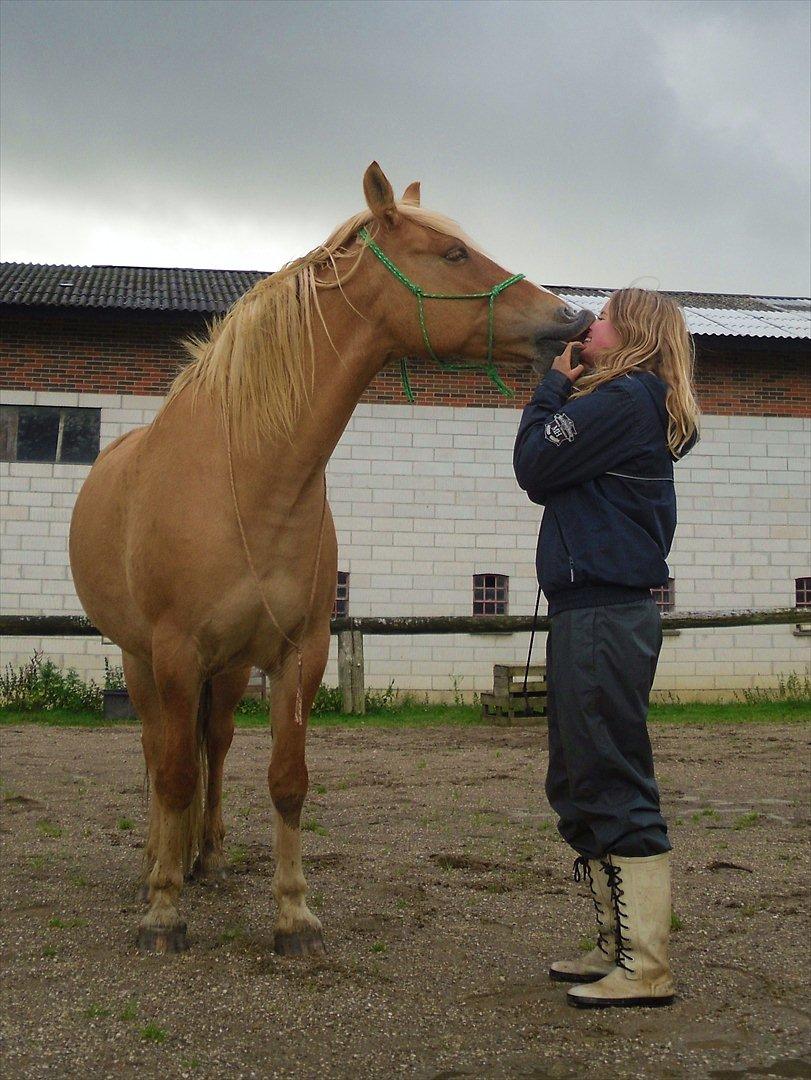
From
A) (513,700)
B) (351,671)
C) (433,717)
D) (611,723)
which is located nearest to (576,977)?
(611,723)

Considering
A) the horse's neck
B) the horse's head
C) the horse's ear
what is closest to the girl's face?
the horse's head

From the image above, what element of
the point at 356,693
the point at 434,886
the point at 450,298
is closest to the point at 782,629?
the point at 356,693

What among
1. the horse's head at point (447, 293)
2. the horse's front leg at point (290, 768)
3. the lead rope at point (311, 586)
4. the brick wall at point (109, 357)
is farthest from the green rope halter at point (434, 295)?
the brick wall at point (109, 357)

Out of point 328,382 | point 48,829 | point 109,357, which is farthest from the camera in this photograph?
point 109,357

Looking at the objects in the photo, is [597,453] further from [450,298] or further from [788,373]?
[788,373]

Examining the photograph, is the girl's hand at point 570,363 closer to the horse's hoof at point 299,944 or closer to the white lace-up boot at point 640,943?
the white lace-up boot at point 640,943

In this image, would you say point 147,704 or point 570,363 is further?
Result: point 147,704

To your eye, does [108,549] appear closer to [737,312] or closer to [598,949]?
[598,949]

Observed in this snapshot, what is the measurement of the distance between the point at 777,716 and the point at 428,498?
5575 millimetres

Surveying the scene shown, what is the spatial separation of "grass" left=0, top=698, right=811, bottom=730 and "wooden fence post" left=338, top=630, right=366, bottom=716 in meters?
0.14

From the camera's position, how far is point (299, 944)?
3334mm

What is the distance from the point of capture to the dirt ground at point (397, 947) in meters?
2.50

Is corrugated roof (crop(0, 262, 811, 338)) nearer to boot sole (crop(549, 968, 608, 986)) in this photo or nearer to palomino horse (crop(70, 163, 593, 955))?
palomino horse (crop(70, 163, 593, 955))

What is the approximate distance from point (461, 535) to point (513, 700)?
449cm
